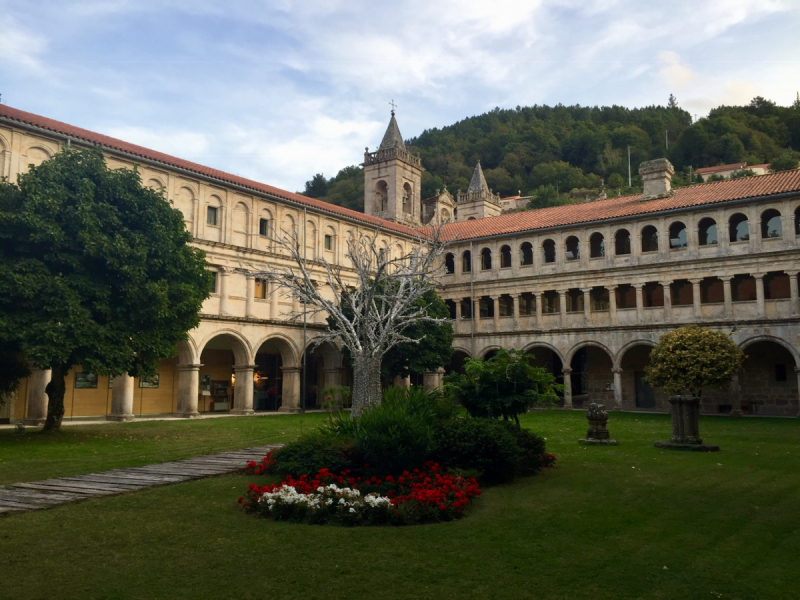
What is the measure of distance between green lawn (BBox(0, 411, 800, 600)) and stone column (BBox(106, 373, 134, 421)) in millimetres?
18231

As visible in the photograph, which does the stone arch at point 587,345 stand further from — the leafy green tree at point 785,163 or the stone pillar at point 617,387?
the leafy green tree at point 785,163

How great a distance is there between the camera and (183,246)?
22.0 metres

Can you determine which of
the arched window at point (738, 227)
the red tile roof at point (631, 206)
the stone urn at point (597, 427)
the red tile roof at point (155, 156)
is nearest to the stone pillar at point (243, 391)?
the red tile roof at point (155, 156)

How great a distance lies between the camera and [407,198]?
200 feet

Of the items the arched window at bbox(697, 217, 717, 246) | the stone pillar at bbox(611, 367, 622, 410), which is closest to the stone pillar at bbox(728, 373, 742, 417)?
the stone pillar at bbox(611, 367, 622, 410)

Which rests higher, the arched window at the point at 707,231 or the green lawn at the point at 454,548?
the arched window at the point at 707,231

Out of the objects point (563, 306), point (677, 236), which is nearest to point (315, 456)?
point (563, 306)

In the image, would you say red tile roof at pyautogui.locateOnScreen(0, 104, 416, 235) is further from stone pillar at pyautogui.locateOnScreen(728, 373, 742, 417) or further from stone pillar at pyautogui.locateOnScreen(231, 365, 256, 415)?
stone pillar at pyautogui.locateOnScreen(728, 373, 742, 417)

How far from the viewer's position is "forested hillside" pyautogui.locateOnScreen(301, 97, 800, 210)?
85.0m

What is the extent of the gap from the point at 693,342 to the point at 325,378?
18916mm

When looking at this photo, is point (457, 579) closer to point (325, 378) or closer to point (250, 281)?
point (250, 281)

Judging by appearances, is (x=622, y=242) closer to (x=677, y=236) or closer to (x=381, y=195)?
(x=677, y=236)

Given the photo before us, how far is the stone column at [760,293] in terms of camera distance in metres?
31.2

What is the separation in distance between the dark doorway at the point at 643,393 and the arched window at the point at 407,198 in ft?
95.5
